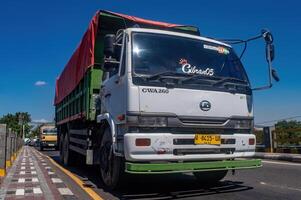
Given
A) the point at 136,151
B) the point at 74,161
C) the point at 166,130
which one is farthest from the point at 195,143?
the point at 74,161

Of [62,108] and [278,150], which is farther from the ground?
[62,108]

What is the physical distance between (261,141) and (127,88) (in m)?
17.9

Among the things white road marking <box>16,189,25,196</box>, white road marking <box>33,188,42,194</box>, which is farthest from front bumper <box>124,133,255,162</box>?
white road marking <box>16,189,25,196</box>

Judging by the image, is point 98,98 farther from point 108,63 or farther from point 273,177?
point 273,177

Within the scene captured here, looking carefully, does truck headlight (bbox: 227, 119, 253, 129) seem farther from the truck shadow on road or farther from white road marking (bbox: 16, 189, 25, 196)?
white road marking (bbox: 16, 189, 25, 196)

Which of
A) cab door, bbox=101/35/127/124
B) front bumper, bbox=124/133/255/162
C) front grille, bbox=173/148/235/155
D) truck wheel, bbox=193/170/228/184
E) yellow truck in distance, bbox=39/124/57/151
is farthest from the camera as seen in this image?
yellow truck in distance, bbox=39/124/57/151

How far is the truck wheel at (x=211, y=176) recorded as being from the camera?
8.42 m

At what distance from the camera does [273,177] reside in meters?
10.3

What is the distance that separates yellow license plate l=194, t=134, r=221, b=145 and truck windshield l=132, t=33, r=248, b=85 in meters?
0.89

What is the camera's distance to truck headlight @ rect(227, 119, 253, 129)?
→ 289 inches

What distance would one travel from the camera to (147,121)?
6.66 meters

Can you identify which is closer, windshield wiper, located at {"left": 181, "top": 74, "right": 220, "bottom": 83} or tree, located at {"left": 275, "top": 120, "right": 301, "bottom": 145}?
windshield wiper, located at {"left": 181, "top": 74, "right": 220, "bottom": 83}

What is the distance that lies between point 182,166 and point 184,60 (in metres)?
1.82

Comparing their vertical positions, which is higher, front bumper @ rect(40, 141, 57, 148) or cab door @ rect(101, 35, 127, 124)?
cab door @ rect(101, 35, 127, 124)
